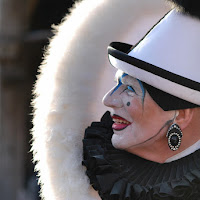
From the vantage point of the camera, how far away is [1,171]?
6.13 meters

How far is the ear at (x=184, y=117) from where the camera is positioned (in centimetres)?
196

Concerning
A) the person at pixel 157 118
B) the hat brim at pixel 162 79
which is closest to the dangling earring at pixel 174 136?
the person at pixel 157 118

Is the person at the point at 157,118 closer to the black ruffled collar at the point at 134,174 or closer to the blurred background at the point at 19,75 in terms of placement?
the black ruffled collar at the point at 134,174

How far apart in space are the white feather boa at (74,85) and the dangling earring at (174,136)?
0.40 meters

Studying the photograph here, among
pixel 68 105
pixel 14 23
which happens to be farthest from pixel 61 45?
pixel 14 23

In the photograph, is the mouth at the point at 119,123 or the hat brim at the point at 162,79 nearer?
the hat brim at the point at 162,79

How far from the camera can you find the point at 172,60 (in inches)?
74.7

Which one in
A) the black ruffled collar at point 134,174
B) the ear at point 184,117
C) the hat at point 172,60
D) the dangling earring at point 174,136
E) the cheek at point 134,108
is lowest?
the black ruffled collar at point 134,174

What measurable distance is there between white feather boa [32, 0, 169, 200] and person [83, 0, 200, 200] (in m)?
0.14

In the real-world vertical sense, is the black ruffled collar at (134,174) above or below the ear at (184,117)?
below

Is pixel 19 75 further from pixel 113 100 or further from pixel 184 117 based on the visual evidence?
pixel 184 117

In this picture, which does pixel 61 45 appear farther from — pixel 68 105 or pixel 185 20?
pixel 185 20

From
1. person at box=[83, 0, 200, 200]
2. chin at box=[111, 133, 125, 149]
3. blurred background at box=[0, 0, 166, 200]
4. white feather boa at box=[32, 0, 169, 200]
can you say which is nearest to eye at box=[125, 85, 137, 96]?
person at box=[83, 0, 200, 200]

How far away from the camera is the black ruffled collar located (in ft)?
6.39
